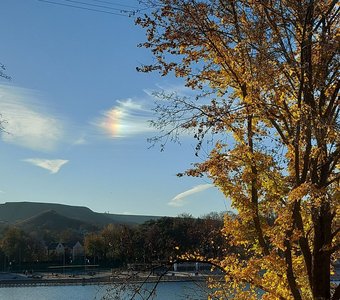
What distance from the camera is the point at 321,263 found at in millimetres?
9414

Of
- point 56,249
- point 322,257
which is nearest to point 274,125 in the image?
point 322,257

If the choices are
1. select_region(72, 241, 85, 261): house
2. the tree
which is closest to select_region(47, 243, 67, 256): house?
select_region(72, 241, 85, 261): house

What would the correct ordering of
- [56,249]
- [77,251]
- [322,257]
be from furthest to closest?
1. [77,251]
2. [56,249]
3. [322,257]

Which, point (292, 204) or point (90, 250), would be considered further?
point (90, 250)

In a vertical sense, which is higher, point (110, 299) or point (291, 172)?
point (291, 172)

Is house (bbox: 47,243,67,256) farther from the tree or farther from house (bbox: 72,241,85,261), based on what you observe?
the tree

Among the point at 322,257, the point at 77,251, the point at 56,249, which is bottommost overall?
the point at 322,257

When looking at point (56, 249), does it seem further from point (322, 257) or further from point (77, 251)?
point (322, 257)

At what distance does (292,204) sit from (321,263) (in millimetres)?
1486

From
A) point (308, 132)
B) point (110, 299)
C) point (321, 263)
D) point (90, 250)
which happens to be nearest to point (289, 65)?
point (308, 132)

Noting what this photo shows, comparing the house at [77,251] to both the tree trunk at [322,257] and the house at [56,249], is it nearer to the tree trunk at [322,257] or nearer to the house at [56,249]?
the house at [56,249]

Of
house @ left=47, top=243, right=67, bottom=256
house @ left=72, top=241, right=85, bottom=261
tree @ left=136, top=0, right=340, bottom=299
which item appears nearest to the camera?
tree @ left=136, top=0, right=340, bottom=299

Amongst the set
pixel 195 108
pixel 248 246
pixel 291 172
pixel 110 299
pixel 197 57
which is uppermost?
pixel 197 57

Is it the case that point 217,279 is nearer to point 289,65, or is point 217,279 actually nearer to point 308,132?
point 308,132
